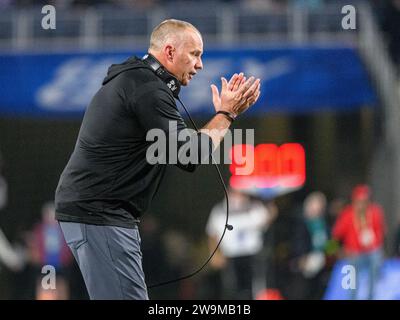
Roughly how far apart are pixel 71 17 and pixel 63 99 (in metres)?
1.30

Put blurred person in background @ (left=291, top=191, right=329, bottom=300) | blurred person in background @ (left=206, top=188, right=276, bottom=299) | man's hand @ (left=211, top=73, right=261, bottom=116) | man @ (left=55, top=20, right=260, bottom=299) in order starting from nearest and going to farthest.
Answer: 1. man @ (left=55, top=20, right=260, bottom=299)
2. man's hand @ (left=211, top=73, right=261, bottom=116)
3. blurred person in background @ (left=206, top=188, right=276, bottom=299)
4. blurred person in background @ (left=291, top=191, right=329, bottom=300)

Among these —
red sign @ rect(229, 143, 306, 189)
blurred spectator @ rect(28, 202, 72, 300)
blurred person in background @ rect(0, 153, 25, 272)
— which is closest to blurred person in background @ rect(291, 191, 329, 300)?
red sign @ rect(229, 143, 306, 189)

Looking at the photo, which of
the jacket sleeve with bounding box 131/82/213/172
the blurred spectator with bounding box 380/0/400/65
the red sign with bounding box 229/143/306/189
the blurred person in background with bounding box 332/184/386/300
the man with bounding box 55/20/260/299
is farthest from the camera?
the blurred spectator with bounding box 380/0/400/65

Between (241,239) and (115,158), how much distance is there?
8.68 m

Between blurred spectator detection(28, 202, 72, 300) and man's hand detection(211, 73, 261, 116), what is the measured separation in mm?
9066

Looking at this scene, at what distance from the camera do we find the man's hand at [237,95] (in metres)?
5.79

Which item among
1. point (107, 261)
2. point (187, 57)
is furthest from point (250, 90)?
point (107, 261)

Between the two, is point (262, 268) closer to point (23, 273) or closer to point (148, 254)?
Result: point (148, 254)

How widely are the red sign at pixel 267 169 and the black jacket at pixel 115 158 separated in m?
9.87

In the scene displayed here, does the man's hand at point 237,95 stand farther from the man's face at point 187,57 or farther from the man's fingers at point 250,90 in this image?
the man's face at point 187,57

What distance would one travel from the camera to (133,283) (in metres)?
5.72

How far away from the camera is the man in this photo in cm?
568

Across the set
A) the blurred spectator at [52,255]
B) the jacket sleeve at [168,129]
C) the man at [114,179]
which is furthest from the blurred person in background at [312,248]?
the jacket sleeve at [168,129]

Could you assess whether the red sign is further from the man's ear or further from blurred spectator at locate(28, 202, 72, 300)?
the man's ear
